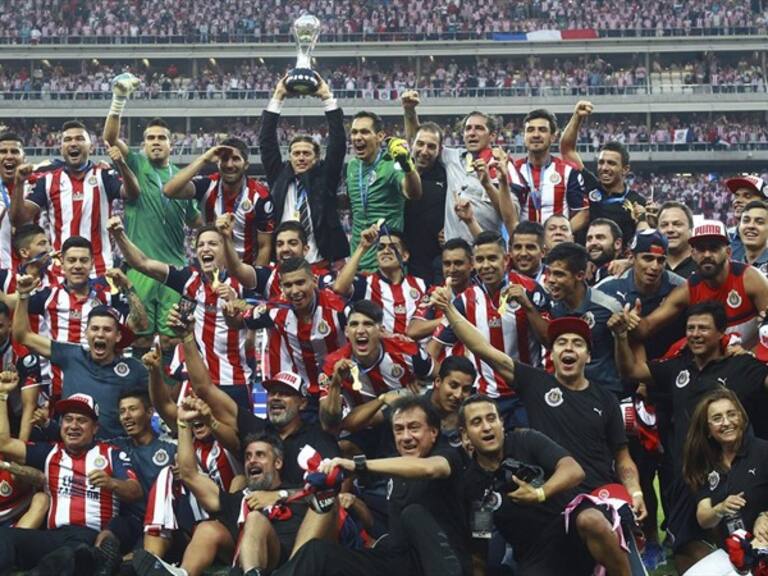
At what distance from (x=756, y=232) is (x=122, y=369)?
4.25m

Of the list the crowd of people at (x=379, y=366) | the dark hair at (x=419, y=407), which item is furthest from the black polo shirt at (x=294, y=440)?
the dark hair at (x=419, y=407)

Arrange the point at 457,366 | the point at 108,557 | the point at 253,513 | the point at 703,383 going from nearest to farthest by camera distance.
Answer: the point at 253,513, the point at 108,557, the point at 703,383, the point at 457,366

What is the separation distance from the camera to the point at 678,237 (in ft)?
31.4

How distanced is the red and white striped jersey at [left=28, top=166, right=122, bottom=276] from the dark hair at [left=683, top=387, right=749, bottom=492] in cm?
526

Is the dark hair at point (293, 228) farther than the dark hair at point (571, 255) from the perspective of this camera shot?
Yes

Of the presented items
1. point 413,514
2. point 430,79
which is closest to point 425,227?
point 413,514

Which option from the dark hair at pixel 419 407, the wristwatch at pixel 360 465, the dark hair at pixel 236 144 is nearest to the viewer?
the wristwatch at pixel 360 465

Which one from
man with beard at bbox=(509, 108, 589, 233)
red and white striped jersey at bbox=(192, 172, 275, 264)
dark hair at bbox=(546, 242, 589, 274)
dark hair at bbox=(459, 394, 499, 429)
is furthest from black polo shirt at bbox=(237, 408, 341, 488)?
man with beard at bbox=(509, 108, 589, 233)

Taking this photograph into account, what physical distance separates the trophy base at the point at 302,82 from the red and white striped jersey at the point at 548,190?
171cm

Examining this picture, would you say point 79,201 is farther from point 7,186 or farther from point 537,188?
point 537,188

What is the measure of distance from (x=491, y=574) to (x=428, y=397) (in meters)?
1.10

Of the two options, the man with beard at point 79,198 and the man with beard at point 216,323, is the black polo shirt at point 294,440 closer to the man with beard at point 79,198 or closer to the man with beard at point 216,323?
the man with beard at point 216,323

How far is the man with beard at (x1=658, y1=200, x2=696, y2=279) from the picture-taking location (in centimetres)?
955

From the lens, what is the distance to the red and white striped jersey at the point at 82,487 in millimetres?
8805
